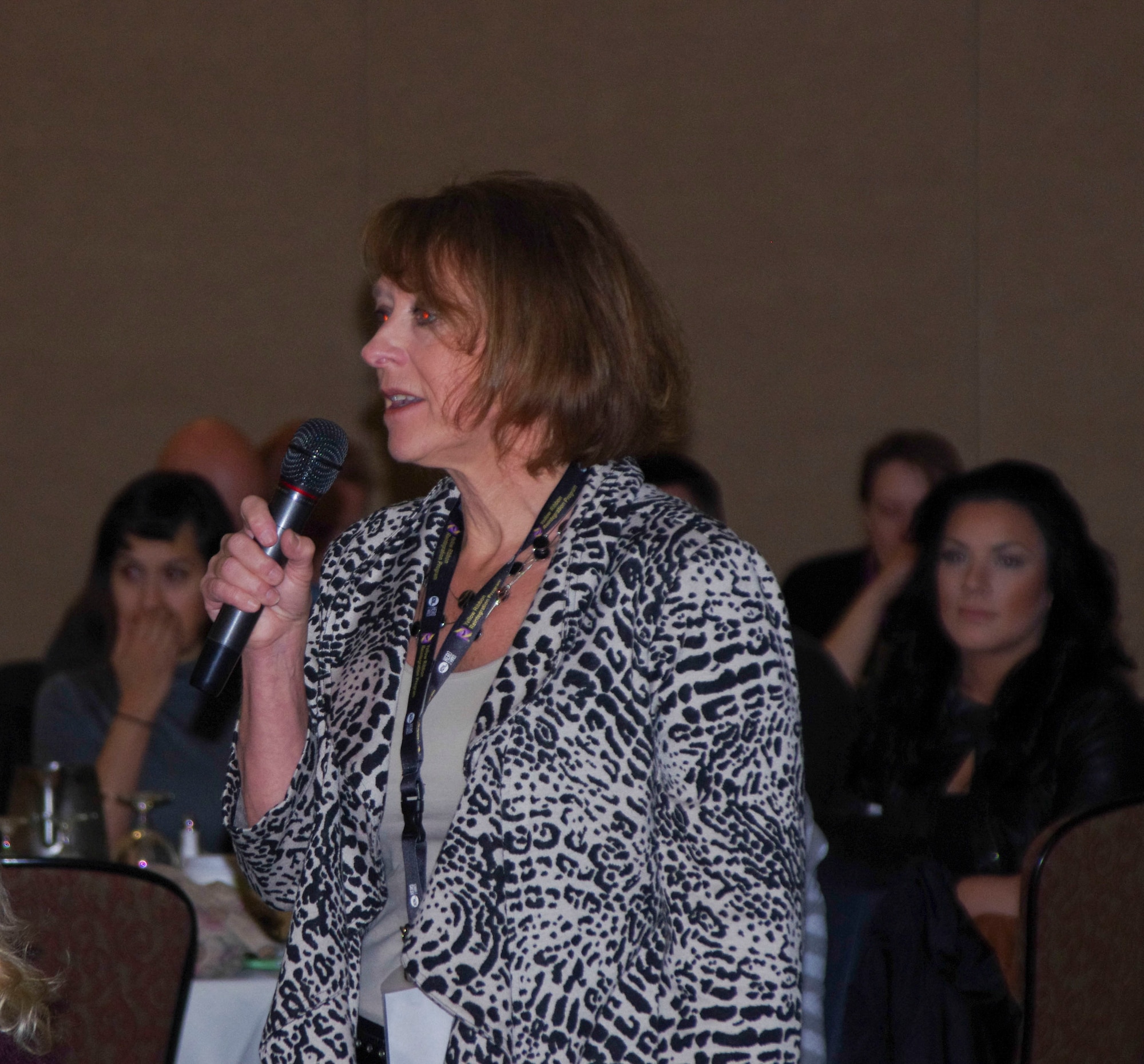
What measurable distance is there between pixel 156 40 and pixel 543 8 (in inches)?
61.6

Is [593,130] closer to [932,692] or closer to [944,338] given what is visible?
[944,338]

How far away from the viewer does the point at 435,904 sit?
4.82 feet

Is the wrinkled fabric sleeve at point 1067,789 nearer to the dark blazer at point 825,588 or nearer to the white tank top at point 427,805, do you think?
the white tank top at point 427,805

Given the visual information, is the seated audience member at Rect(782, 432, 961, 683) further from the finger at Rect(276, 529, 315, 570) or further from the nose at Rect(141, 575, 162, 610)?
the finger at Rect(276, 529, 315, 570)

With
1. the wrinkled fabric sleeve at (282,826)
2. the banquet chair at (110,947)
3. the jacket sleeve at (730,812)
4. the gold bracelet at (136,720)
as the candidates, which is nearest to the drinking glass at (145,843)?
the gold bracelet at (136,720)

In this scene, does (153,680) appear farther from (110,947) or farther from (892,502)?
(892,502)

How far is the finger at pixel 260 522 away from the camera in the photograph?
153 cm

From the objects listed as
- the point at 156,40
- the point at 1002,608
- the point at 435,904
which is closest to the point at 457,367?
the point at 435,904

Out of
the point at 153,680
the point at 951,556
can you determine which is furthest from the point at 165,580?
the point at 951,556

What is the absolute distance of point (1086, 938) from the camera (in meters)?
2.53

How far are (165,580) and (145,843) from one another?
105 cm

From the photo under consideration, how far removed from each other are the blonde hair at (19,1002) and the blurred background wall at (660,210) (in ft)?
15.9

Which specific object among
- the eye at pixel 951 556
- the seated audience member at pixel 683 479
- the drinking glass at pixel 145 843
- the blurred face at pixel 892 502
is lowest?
the drinking glass at pixel 145 843

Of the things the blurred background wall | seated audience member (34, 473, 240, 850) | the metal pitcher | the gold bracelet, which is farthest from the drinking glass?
the blurred background wall
